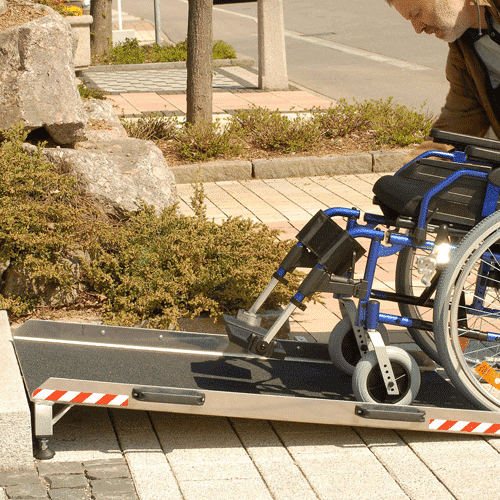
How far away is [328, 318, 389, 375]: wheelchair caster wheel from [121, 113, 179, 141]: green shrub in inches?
181

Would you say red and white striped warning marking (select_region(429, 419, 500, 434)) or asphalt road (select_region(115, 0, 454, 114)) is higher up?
asphalt road (select_region(115, 0, 454, 114))

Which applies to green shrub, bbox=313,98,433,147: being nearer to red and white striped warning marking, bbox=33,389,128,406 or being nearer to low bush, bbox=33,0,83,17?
low bush, bbox=33,0,83,17

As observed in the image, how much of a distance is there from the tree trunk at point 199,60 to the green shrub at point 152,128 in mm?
283

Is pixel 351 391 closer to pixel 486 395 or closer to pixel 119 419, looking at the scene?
pixel 486 395

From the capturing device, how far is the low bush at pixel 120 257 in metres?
4.11

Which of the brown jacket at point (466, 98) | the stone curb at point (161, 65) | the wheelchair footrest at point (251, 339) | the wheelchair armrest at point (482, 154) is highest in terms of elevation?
the brown jacket at point (466, 98)

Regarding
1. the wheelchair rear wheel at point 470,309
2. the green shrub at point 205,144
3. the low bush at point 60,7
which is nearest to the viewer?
the wheelchair rear wheel at point 470,309

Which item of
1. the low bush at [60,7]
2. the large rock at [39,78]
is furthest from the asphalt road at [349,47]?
the large rock at [39,78]

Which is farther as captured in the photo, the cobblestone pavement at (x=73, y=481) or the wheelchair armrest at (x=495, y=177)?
the wheelchair armrest at (x=495, y=177)

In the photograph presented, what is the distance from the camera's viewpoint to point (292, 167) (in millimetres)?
7602

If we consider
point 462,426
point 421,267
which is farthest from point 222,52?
point 462,426

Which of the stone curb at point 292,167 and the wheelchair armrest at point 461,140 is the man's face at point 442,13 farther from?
the stone curb at point 292,167

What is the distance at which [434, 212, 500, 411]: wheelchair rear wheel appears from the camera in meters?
3.16

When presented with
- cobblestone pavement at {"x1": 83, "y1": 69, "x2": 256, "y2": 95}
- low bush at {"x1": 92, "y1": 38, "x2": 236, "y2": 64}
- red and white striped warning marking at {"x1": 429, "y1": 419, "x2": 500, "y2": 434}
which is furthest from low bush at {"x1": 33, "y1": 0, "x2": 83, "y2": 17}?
red and white striped warning marking at {"x1": 429, "y1": 419, "x2": 500, "y2": 434}
